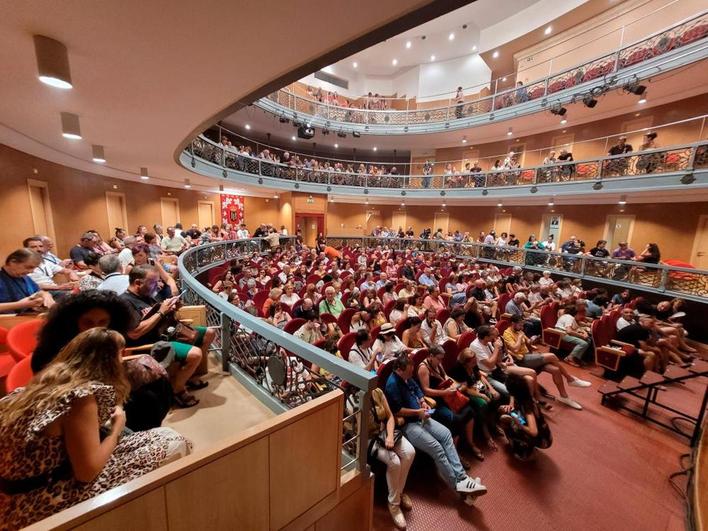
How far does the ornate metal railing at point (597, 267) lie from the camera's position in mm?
7578

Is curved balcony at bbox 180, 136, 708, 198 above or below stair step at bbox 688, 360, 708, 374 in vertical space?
above

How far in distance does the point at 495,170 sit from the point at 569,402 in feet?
37.1

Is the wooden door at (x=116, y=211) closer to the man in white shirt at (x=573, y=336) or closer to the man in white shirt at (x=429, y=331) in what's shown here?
the man in white shirt at (x=429, y=331)

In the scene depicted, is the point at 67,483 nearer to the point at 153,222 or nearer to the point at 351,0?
the point at 351,0

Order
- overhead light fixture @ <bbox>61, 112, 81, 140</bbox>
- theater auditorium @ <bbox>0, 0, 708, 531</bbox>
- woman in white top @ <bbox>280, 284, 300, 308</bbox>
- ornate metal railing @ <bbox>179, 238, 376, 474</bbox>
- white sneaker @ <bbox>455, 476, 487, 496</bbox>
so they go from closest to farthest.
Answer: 1. theater auditorium @ <bbox>0, 0, 708, 531</bbox>
2. ornate metal railing @ <bbox>179, 238, 376, 474</bbox>
3. white sneaker @ <bbox>455, 476, 487, 496</bbox>
4. overhead light fixture @ <bbox>61, 112, 81, 140</bbox>
5. woman in white top @ <bbox>280, 284, 300, 308</bbox>

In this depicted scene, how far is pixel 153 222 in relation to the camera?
38.7 ft

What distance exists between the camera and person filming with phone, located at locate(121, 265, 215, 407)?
2.35 metres

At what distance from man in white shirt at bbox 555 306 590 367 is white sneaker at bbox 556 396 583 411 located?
1.67 meters

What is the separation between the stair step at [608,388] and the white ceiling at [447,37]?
1499 cm

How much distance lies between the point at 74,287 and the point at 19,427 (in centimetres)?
344

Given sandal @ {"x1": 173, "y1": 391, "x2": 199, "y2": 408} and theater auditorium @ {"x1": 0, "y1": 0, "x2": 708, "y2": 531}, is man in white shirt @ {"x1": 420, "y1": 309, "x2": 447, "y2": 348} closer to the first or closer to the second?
theater auditorium @ {"x1": 0, "y1": 0, "x2": 708, "y2": 531}

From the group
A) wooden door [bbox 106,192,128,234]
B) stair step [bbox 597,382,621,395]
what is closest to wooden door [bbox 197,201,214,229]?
wooden door [bbox 106,192,128,234]

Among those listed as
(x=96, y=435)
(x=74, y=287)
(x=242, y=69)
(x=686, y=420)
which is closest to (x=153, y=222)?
(x=74, y=287)

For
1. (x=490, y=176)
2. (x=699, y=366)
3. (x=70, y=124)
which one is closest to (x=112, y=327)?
(x=70, y=124)
